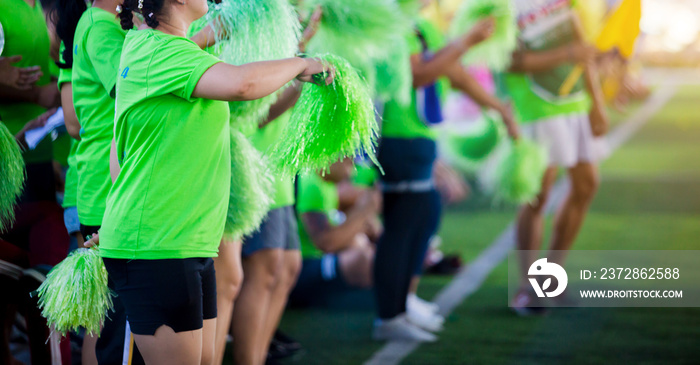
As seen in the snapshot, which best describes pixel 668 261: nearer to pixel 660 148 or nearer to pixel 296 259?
pixel 296 259

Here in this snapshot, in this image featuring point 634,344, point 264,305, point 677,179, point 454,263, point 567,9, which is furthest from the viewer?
point 677,179

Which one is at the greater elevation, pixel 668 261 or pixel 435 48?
pixel 435 48

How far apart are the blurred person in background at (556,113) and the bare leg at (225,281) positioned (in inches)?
89.9

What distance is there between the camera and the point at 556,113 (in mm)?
4871

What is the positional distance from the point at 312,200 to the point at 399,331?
3.47ft

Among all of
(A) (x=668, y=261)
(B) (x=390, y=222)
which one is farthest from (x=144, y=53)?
(A) (x=668, y=261)

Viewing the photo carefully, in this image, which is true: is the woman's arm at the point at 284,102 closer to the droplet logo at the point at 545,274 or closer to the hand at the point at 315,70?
the hand at the point at 315,70

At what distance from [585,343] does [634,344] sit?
0.78 feet

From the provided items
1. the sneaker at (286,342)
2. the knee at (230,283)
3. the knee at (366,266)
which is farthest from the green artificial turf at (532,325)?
the knee at (230,283)

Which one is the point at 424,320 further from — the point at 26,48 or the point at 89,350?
the point at 26,48

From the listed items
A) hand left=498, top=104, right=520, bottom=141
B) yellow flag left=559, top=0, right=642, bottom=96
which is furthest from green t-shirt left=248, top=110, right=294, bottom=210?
yellow flag left=559, top=0, right=642, bottom=96

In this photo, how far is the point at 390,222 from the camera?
13.8ft

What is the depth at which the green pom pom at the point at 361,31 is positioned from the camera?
3180mm

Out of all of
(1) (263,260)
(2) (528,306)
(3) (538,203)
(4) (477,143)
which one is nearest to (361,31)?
(1) (263,260)
